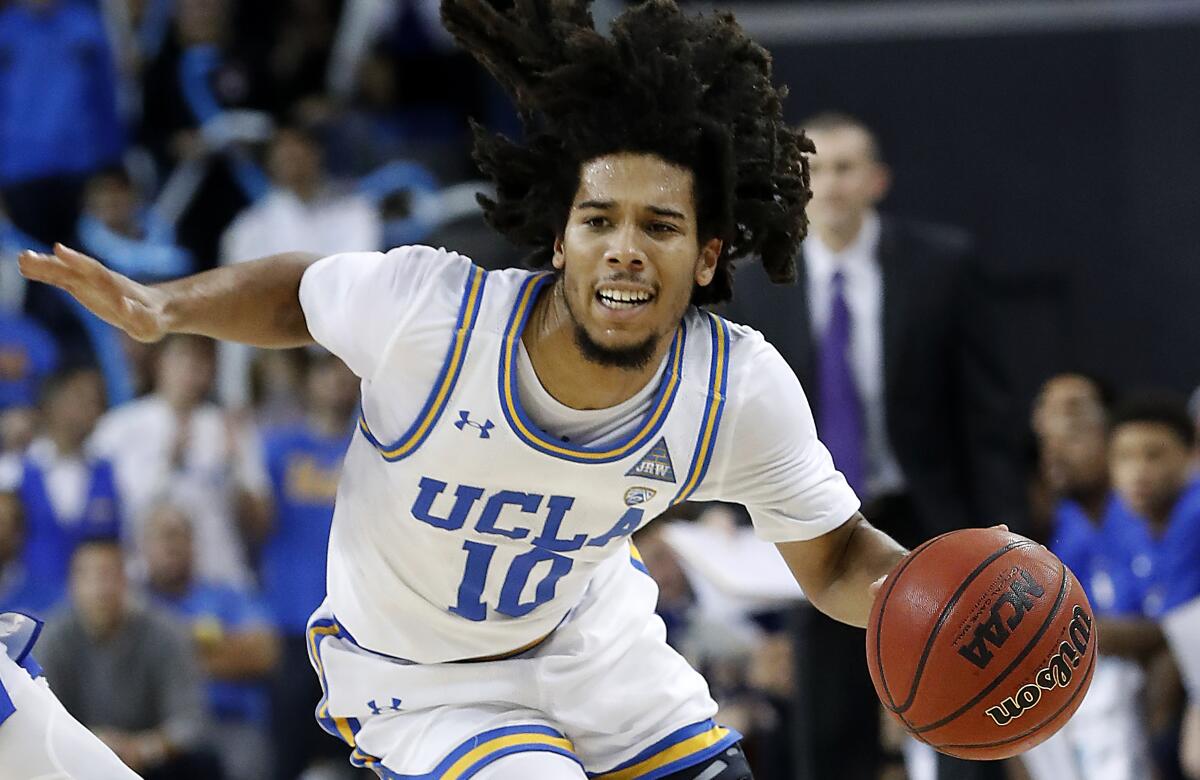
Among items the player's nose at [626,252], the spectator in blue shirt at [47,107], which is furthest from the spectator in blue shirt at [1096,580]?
the spectator in blue shirt at [47,107]

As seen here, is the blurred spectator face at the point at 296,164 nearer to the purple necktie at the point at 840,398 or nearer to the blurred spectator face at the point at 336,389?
the blurred spectator face at the point at 336,389

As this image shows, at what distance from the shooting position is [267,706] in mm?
7090

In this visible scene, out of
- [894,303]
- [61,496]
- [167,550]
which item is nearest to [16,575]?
[61,496]

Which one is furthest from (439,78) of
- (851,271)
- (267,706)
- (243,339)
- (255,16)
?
(243,339)

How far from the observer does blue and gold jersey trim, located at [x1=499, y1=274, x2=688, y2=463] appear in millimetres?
3334

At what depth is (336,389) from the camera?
7523mm

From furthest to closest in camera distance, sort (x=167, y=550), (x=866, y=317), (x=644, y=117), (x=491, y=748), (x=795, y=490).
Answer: (x=167, y=550)
(x=866, y=317)
(x=795, y=490)
(x=491, y=748)
(x=644, y=117)

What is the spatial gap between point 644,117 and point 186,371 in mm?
4909

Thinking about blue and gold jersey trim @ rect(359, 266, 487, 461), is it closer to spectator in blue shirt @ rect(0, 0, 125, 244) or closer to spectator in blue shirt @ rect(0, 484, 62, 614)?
spectator in blue shirt @ rect(0, 484, 62, 614)

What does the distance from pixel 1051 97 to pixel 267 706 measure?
522cm

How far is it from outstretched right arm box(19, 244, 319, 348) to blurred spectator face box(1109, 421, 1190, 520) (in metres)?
3.72

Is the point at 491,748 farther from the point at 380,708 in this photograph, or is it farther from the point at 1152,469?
the point at 1152,469

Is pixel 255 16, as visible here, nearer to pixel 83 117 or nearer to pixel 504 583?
pixel 83 117

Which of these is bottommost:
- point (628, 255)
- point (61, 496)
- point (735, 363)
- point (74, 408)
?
point (61, 496)
